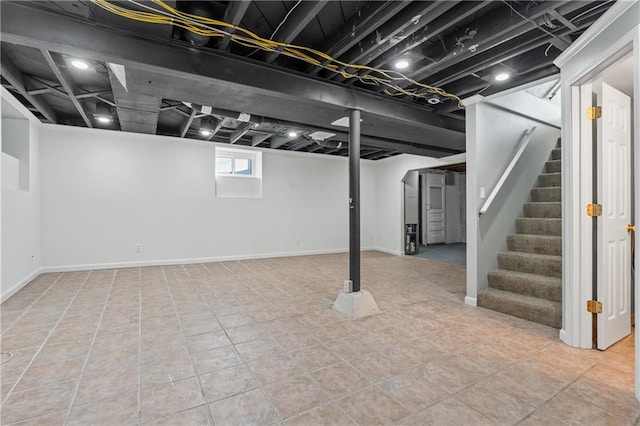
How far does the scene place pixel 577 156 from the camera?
233 centimetres

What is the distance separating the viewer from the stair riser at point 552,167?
13.0ft

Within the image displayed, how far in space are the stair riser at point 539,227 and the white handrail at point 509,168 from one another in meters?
0.63

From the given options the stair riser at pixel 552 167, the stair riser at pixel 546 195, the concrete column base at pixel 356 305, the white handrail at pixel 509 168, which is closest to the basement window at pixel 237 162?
the concrete column base at pixel 356 305

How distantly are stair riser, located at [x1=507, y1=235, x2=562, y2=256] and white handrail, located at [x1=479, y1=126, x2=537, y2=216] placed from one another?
64cm

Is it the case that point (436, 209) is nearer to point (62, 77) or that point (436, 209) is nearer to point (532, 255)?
point (532, 255)

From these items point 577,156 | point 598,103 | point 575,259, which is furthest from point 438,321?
point 598,103

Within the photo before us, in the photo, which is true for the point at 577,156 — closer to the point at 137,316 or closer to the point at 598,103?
the point at 598,103

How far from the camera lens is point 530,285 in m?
3.10

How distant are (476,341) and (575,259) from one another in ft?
3.48

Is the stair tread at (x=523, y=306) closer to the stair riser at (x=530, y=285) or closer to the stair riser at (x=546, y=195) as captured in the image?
the stair riser at (x=530, y=285)

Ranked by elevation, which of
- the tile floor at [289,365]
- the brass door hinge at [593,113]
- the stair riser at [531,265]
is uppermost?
the brass door hinge at [593,113]

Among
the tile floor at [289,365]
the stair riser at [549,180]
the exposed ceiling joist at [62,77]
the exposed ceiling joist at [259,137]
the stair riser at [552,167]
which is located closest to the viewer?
the tile floor at [289,365]

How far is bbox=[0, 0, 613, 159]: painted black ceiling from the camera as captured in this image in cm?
208

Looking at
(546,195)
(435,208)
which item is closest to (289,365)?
(546,195)
